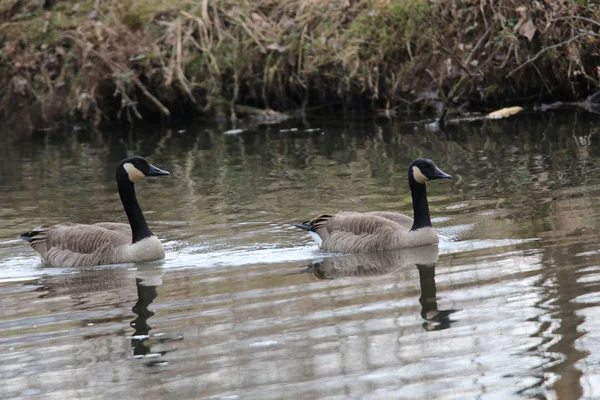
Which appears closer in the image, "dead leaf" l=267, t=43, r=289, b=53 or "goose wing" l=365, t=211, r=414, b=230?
"goose wing" l=365, t=211, r=414, b=230

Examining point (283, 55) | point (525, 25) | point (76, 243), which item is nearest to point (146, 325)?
point (76, 243)

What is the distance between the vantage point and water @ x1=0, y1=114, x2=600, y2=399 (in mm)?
5918

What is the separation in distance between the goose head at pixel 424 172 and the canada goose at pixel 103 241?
2.54 meters

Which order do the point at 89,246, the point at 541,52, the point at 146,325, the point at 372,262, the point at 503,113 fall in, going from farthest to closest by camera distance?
the point at 503,113, the point at 541,52, the point at 89,246, the point at 372,262, the point at 146,325

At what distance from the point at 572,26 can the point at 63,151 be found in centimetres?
958

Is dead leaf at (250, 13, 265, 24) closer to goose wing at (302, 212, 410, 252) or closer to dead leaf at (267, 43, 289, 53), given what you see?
dead leaf at (267, 43, 289, 53)

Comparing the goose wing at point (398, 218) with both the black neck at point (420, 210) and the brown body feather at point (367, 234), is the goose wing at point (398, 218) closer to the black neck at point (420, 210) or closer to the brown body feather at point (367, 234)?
the brown body feather at point (367, 234)

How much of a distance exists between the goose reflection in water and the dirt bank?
376 inches

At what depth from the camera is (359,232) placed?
10.4 m

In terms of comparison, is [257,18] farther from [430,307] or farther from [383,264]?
[430,307]

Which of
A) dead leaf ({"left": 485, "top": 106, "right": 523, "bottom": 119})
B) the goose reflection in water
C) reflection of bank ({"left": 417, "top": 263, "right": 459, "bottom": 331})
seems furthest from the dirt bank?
reflection of bank ({"left": 417, "top": 263, "right": 459, "bottom": 331})

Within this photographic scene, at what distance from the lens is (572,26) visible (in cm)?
1822

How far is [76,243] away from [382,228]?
10.1 ft

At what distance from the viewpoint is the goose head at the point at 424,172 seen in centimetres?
1056
